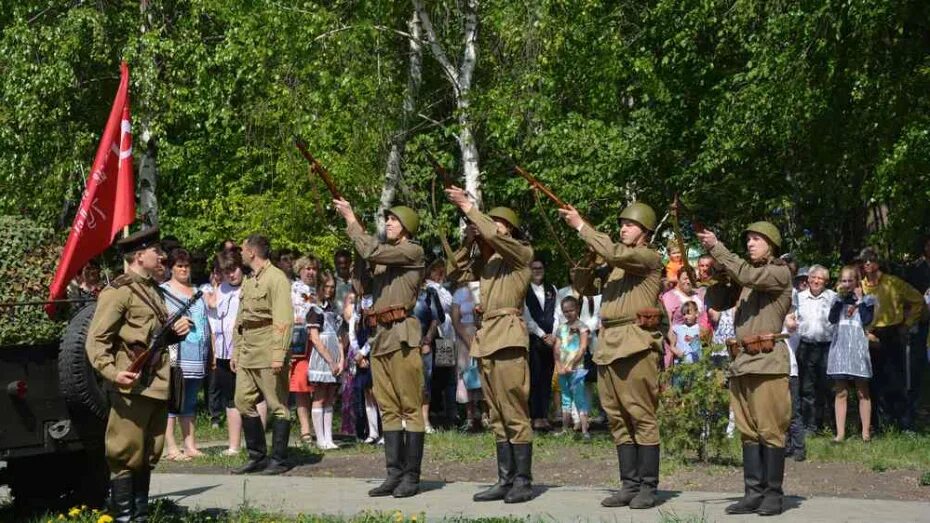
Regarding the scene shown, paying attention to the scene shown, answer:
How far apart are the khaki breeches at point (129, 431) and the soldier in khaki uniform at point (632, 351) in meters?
3.13

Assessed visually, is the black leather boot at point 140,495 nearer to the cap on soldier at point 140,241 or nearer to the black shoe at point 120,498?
the black shoe at point 120,498

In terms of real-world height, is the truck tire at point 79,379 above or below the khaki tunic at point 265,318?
below

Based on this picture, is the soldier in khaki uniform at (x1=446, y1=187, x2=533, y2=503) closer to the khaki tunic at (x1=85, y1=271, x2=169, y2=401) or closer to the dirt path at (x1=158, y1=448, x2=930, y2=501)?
the dirt path at (x1=158, y1=448, x2=930, y2=501)

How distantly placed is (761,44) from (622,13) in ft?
15.4

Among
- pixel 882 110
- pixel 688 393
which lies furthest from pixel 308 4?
pixel 688 393

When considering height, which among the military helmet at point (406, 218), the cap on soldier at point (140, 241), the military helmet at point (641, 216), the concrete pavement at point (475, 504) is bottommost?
the concrete pavement at point (475, 504)

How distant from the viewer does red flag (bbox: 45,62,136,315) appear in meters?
10.5

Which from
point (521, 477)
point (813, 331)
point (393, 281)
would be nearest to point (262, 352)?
point (393, 281)

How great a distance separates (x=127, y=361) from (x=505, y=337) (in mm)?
2885

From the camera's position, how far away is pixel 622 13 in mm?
23125

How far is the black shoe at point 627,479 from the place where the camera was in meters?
10.4

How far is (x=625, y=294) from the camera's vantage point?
10.6 m

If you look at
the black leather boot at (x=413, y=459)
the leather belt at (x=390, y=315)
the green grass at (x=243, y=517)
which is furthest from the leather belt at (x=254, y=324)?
the green grass at (x=243, y=517)

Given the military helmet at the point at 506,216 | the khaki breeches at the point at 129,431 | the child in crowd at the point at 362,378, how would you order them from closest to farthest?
the khaki breeches at the point at 129,431 < the military helmet at the point at 506,216 < the child in crowd at the point at 362,378
